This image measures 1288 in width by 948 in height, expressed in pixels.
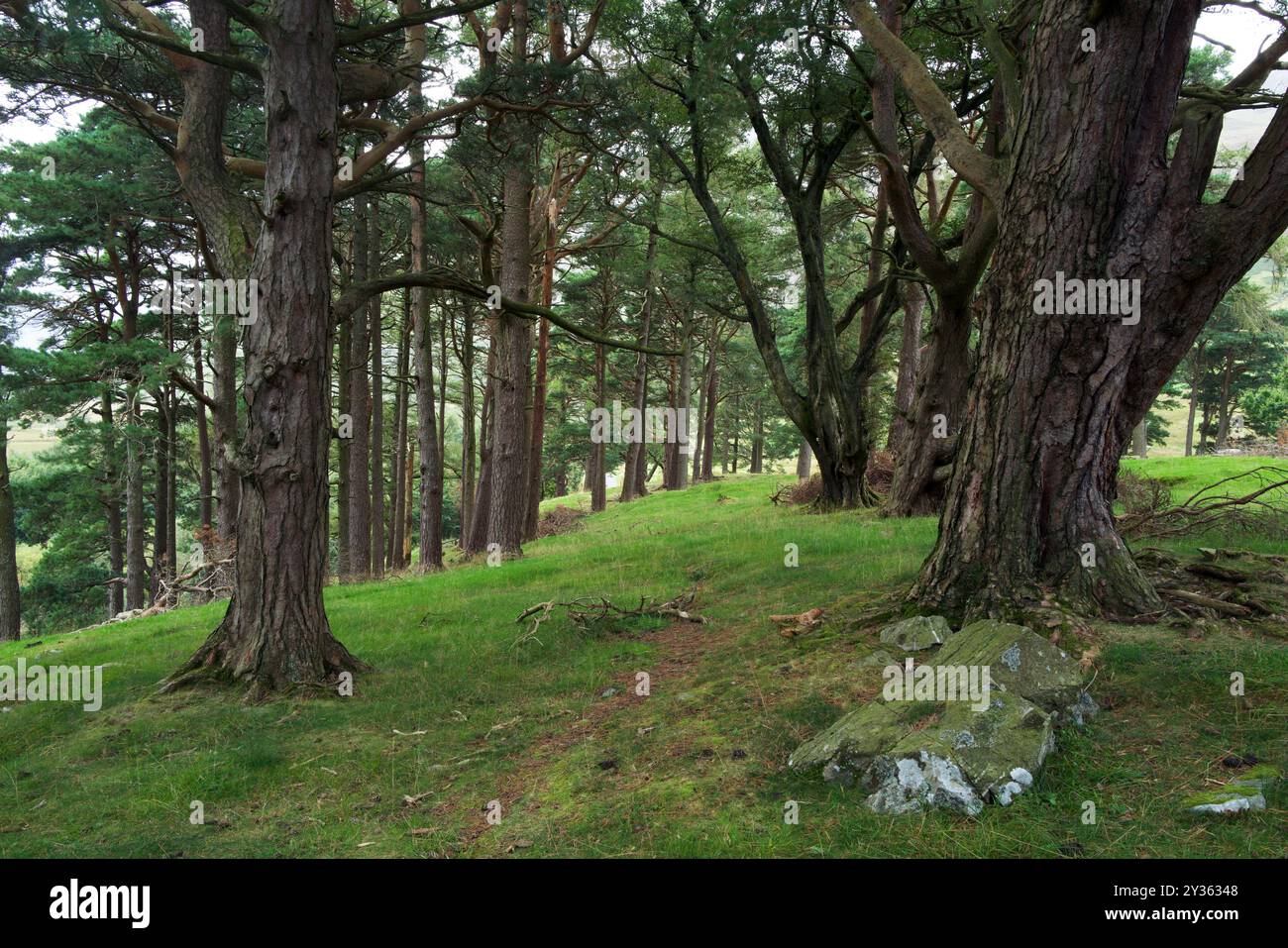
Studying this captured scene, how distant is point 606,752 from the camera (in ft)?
14.9

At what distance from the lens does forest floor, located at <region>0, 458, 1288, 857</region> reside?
Result: 3.15 meters

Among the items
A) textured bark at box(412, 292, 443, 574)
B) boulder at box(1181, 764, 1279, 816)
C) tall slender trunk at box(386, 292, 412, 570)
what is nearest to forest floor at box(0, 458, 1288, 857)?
boulder at box(1181, 764, 1279, 816)

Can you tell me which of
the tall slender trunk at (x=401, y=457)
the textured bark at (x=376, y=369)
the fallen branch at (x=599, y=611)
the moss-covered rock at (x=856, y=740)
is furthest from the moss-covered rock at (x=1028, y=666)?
the tall slender trunk at (x=401, y=457)

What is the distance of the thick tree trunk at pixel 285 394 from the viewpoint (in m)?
6.04

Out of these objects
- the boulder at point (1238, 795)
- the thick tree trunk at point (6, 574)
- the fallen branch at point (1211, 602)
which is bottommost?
the thick tree trunk at point (6, 574)

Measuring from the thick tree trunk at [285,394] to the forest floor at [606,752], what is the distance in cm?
54

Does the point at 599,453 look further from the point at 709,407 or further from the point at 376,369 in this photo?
the point at 376,369

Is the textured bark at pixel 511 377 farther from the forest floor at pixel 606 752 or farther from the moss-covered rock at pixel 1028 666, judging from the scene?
the moss-covered rock at pixel 1028 666

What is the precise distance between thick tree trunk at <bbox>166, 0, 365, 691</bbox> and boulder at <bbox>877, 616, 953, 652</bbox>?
486 cm

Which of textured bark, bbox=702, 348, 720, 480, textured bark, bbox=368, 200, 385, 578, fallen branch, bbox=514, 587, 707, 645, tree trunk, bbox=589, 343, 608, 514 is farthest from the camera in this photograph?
textured bark, bbox=702, 348, 720, 480

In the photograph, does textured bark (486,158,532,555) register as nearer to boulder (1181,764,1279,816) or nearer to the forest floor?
the forest floor
